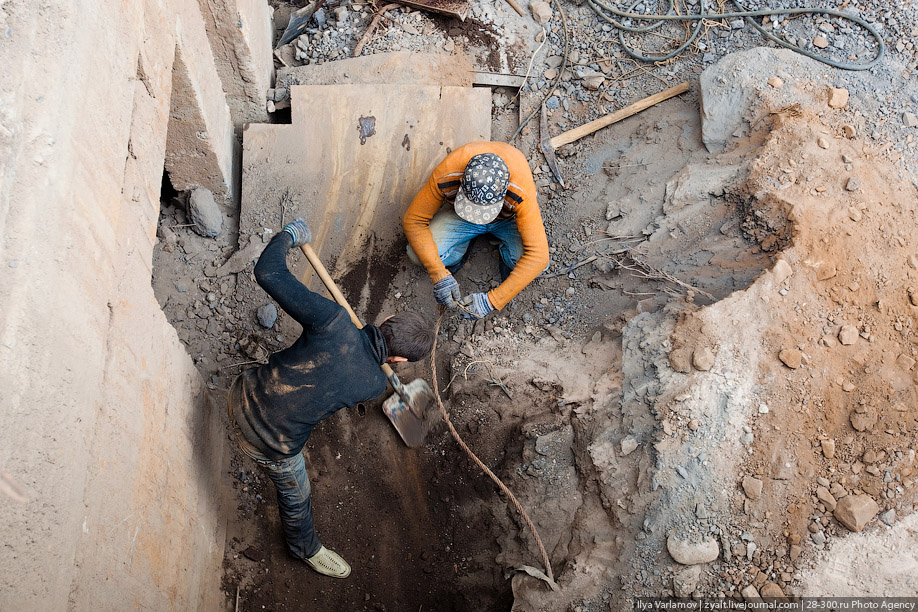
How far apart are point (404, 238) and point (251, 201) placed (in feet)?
3.75

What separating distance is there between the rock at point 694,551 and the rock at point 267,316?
113 inches

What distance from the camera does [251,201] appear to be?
14.9ft

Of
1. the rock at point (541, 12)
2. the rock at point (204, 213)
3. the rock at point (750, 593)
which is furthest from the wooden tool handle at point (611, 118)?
the rock at point (750, 593)

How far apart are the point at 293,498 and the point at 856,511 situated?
9.57 feet

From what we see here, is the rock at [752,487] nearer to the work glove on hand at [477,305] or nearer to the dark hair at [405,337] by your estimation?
the dark hair at [405,337]

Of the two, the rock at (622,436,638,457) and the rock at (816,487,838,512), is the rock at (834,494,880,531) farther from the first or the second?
the rock at (622,436,638,457)

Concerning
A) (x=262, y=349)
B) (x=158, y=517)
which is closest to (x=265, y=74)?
(x=262, y=349)

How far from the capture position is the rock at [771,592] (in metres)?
2.89

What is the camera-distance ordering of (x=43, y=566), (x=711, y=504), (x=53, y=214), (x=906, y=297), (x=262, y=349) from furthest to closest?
1. (x=262, y=349)
2. (x=906, y=297)
3. (x=711, y=504)
4. (x=53, y=214)
5. (x=43, y=566)

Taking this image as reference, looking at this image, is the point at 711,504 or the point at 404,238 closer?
the point at 711,504

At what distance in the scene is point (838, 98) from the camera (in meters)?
4.11

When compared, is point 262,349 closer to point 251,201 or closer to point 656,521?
point 251,201

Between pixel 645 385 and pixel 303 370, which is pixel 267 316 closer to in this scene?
pixel 303 370

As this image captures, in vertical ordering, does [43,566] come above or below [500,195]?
below
